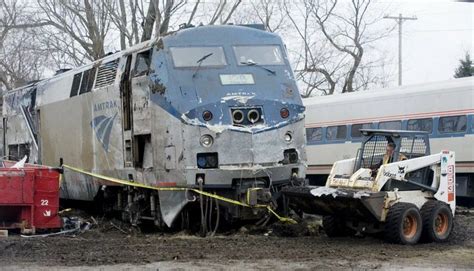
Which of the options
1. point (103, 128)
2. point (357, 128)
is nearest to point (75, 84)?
point (103, 128)

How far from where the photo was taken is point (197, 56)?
1292 cm

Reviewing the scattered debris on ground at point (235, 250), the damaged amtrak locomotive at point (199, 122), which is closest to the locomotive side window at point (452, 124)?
the scattered debris on ground at point (235, 250)

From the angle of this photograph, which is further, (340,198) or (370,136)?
(370,136)

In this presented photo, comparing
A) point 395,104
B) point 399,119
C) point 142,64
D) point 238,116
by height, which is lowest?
point 238,116

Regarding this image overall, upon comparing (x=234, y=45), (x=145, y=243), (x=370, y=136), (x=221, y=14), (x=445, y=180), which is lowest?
(x=145, y=243)

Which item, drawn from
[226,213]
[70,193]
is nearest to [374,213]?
[226,213]

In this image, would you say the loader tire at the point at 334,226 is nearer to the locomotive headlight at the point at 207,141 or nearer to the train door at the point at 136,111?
the locomotive headlight at the point at 207,141

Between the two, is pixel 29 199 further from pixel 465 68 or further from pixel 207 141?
pixel 465 68

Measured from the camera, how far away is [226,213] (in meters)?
12.8

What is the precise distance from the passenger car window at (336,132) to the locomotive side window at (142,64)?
12857 mm

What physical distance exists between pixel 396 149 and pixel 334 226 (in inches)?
71.0

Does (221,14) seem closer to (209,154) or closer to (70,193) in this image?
(70,193)

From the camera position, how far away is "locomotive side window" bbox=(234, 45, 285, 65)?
1328 cm

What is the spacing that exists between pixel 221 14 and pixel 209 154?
2171 centimetres
